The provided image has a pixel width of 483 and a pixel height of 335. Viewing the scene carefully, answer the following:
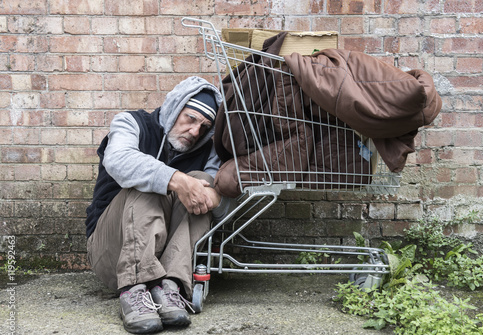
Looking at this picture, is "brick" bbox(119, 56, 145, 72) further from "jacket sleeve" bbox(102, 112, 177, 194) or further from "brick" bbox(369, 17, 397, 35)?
"brick" bbox(369, 17, 397, 35)

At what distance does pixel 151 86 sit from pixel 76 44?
579mm

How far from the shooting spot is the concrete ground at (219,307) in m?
2.13

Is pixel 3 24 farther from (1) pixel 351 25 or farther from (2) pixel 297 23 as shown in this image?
(1) pixel 351 25

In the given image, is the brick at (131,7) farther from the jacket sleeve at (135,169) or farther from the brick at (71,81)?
the jacket sleeve at (135,169)

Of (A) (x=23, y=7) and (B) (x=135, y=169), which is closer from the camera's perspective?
(B) (x=135, y=169)

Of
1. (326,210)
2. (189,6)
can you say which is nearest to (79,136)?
(189,6)

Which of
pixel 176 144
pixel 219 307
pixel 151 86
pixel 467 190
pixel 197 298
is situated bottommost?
pixel 219 307

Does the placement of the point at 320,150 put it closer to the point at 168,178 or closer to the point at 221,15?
the point at 168,178

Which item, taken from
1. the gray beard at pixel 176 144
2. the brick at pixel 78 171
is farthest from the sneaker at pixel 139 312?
the brick at pixel 78 171

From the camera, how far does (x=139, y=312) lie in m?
2.06

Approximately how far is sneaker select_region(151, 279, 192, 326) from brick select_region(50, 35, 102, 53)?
5.68 ft

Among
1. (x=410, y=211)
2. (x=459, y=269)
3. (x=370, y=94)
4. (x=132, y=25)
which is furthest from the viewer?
(x=410, y=211)

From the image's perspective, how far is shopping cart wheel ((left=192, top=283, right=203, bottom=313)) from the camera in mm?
2273

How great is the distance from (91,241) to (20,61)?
143 cm
